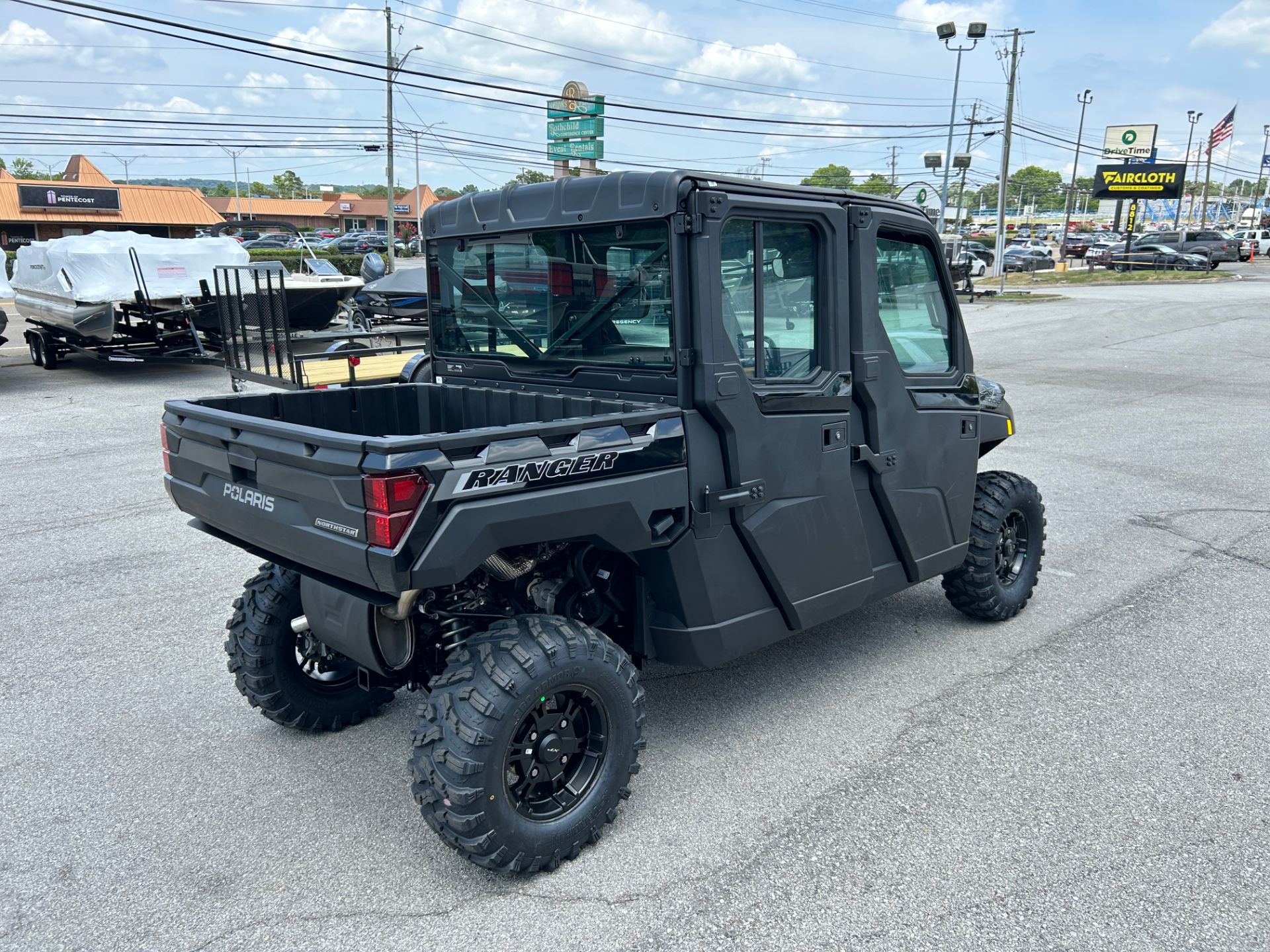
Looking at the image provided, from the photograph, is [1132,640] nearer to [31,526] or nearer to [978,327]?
[31,526]

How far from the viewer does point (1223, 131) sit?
50062 mm

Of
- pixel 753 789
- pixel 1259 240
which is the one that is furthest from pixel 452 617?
pixel 1259 240

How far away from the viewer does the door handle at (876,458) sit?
408cm

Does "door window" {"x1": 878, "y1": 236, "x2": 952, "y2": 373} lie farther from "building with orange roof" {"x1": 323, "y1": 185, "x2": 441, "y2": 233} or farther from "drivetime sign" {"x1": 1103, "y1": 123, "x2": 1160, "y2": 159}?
"building with orange roof" {"x1": 323, "y1": 185, "x2": 441, "y2": 233}

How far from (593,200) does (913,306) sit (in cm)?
171

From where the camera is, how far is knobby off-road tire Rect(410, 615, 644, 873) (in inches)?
116

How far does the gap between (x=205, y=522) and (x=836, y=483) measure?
8.37 ft

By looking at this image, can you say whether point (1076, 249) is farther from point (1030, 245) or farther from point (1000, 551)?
point (1000, 551)

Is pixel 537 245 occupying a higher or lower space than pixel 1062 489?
higher

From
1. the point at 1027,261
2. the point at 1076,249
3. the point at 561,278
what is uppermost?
the point at 561,278

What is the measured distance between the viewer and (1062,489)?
837 centimetres

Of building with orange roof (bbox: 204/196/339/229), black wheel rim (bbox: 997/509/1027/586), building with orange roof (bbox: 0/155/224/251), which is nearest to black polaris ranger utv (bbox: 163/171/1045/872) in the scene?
black wheel rim (bbox: 997/509/1027/586)

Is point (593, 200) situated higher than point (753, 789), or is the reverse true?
point (593, 200)

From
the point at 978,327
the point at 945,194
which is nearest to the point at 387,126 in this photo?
the point at 945,194
